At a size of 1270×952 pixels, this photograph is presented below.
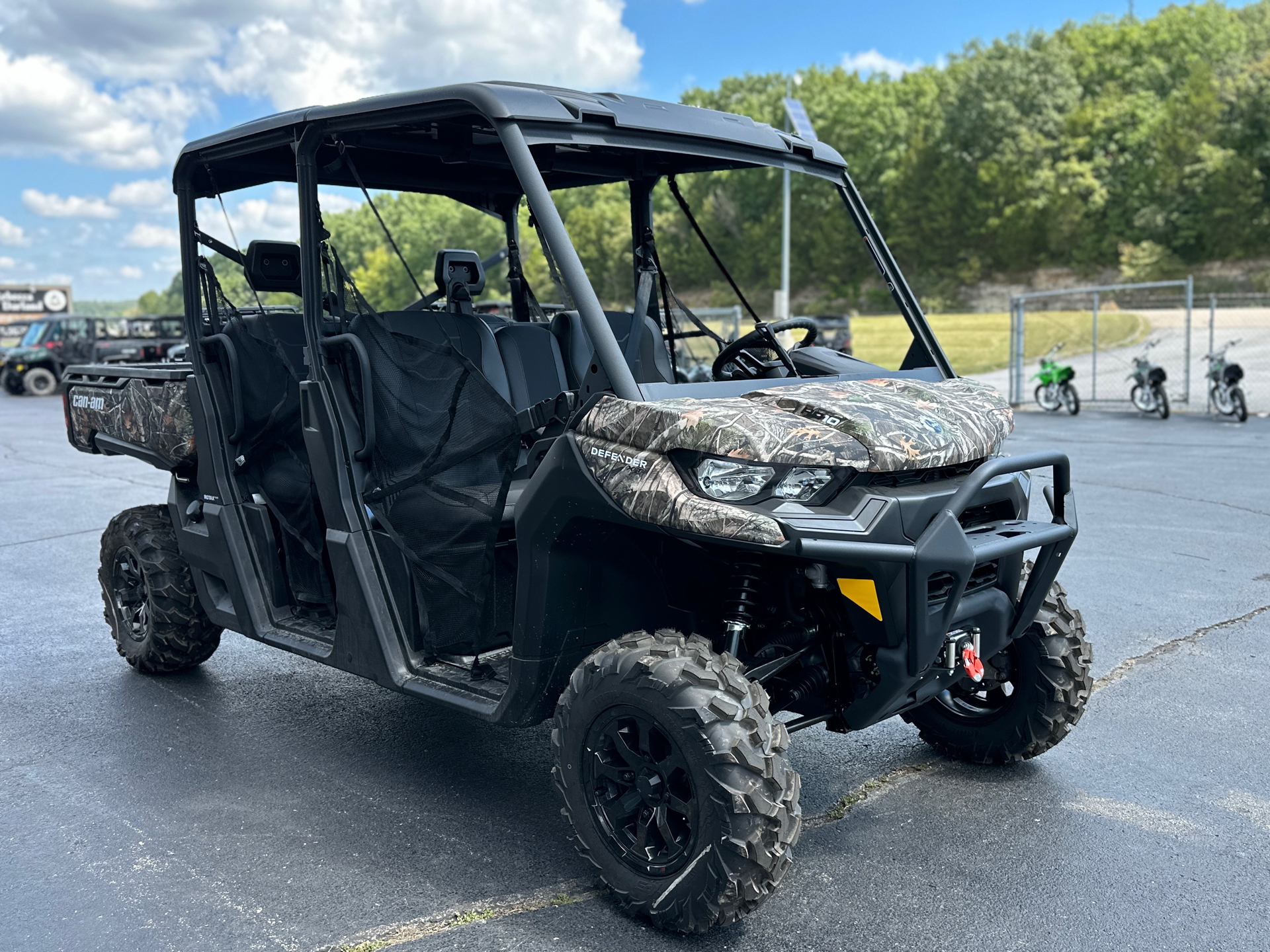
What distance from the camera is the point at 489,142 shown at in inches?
175

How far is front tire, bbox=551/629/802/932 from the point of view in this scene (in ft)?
9.50

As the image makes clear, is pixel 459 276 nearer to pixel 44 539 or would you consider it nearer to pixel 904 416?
pixel 904 416

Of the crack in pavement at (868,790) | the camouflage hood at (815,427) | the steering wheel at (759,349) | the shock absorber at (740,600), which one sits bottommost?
the crack in pavement at (868,790)

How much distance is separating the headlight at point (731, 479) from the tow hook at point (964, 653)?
28.9 inches

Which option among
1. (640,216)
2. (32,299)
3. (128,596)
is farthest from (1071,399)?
(32,299)

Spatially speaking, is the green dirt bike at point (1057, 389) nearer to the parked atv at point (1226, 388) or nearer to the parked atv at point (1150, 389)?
the parked atv at point (1150, 389)

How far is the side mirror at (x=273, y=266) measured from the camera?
15.0ft

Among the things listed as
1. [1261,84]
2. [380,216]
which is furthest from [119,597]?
[1261,84]

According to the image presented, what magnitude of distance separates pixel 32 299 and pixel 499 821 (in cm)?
7973

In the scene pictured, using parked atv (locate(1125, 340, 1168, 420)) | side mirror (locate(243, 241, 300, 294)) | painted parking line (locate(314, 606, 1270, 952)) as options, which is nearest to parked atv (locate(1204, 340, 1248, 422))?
parked atv (locate(1125, 340, 1168, 420))

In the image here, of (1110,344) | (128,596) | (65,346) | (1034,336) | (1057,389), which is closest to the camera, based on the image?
(128,596)

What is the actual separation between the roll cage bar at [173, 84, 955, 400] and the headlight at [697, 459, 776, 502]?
0.32 meters

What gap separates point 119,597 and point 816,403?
3856 mm

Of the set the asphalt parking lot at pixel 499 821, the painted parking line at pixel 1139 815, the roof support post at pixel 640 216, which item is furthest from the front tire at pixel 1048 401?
the painted parking line at pixel 1139 815
